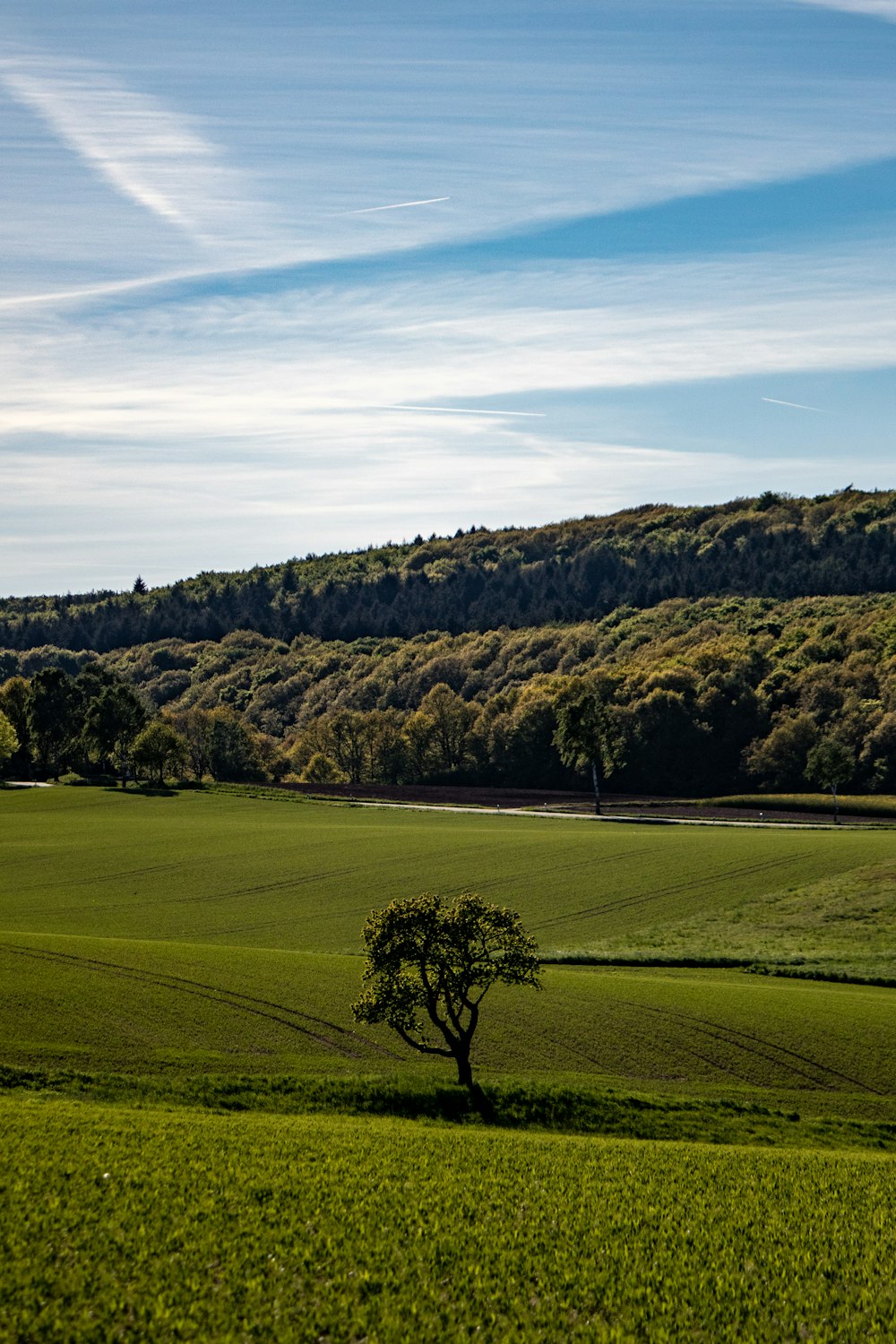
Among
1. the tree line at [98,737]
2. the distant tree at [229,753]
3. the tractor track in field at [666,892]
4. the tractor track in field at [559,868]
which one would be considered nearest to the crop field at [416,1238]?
the tractor track in field at [666,892]

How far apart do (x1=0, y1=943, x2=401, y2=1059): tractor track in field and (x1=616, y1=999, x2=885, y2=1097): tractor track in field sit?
985cm

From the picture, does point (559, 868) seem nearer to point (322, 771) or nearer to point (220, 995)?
point (220, 995)

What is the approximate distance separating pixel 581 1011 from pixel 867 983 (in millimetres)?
14544

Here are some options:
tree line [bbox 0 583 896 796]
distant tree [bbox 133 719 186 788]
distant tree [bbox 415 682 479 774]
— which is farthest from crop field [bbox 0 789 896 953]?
distant tree [bbox 415 682 479 774]

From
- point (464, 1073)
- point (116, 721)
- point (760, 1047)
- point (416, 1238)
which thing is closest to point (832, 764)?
point (760, 1047)

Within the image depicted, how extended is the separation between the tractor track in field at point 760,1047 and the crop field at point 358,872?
1425 cm

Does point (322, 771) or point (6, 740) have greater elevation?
point (6, 740)

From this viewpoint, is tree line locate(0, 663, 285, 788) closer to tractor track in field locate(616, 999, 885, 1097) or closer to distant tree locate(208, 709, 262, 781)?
distant tree locate(208, 709, 262, 781)

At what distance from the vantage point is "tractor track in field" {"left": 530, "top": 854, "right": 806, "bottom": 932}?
57.8 m

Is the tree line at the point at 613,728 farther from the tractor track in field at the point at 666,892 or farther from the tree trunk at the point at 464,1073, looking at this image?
the tree trunk at the point at 464,1073

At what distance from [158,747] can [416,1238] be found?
12268cm

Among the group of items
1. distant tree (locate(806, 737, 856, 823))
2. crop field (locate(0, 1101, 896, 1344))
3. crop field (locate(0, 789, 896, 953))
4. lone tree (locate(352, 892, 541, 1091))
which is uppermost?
distant tree (locate(806, 737, 856, 823))

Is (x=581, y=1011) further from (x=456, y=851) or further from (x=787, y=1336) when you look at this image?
(x=456, y=851)

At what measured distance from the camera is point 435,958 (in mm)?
29422
